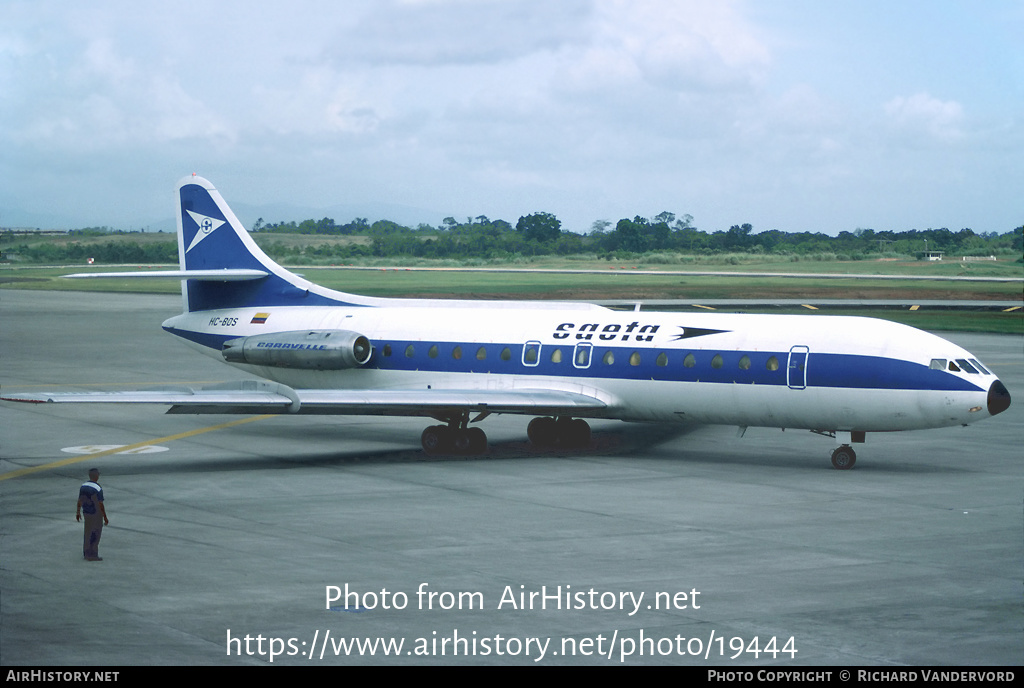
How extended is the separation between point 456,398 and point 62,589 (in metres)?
12.7

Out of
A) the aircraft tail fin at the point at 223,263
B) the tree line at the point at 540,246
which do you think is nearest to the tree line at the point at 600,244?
the tree line at the point at 540,246

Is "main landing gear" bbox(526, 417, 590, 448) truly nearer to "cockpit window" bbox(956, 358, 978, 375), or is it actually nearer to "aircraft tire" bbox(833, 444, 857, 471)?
"aircraft tire" bbox(833, 444, 857, 471)

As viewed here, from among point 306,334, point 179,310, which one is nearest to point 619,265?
point 179,310

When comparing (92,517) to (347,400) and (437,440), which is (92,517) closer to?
(347,400)

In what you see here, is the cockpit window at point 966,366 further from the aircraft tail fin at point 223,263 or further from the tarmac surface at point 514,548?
the aircraft tail fin at point 223,263

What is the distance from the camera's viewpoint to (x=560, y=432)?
30656 millimetres

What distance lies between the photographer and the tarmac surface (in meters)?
14.5

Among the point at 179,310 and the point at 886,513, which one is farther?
the point at 179,310

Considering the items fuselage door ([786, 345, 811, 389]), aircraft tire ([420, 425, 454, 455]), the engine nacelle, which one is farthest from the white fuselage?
aircraft tire ([420, 425, 454, 455])

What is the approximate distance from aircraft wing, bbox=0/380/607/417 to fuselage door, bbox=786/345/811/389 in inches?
172

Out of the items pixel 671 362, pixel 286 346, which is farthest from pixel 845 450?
pixel 286 346

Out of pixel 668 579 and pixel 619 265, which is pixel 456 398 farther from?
pixel 619 265

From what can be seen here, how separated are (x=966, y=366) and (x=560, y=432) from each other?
9.57 metres
